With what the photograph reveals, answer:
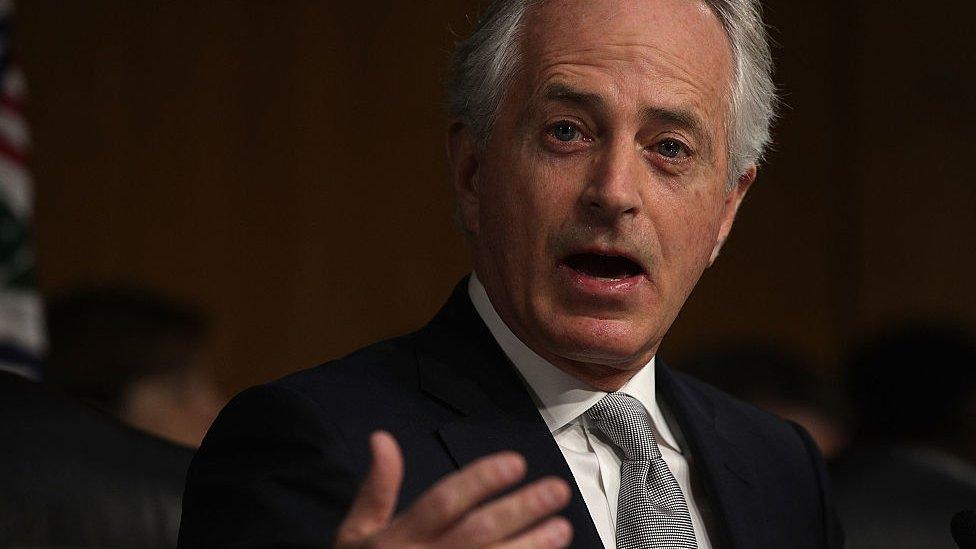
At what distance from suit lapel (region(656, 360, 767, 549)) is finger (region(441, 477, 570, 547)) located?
2.53ft

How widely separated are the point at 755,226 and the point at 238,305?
2.35 meters

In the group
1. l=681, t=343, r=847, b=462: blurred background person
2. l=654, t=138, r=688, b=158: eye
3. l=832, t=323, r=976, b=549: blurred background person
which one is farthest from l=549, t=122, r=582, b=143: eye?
l=681, t=343, r=847, b=462: blurred background person

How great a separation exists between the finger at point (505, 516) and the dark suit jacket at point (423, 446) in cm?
34

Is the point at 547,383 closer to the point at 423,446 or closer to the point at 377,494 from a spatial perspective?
the point at 423,446

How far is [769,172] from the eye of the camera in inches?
254

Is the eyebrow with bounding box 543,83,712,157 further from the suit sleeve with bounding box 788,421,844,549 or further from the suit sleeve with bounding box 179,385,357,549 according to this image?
the suit sleeve with bounding box 788,421,844,549

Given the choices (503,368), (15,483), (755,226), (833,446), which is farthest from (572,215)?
(755,226)

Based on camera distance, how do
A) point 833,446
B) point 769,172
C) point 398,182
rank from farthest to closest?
point 769,172 → point 398,182 → point 833,446

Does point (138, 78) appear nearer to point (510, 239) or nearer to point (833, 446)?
point (833, 446)

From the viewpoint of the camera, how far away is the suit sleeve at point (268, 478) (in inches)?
67.3

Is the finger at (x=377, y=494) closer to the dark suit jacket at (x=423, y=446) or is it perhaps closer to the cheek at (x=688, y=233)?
the dark suit jacket at (x=423, y=446)

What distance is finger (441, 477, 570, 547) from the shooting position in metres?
1.38

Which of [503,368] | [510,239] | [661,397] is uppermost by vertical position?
[510,239]

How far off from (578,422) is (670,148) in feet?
1.35
